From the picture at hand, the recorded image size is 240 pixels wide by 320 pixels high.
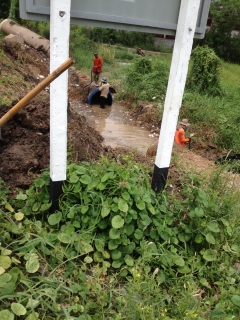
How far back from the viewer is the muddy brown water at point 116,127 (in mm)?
6627

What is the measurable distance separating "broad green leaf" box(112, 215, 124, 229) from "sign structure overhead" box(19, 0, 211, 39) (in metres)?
1.60

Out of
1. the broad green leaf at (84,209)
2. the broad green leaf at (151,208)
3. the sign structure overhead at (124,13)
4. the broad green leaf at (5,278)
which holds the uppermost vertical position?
the sign structure overhead at (124,13)

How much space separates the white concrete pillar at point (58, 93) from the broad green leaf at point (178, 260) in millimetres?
1124

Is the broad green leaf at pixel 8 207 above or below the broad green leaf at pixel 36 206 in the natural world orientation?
above

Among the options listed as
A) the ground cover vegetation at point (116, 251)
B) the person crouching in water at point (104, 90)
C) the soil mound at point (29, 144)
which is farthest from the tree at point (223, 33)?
the ground cover vegetation at point (116, 251)

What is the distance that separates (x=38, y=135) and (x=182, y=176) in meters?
1.87

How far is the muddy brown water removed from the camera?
6.63m

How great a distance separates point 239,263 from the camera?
9.32 ft

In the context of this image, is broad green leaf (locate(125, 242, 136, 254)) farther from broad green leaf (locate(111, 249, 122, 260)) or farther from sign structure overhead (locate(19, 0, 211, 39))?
sign structure overhead (locate(19, 0, 211, 39))

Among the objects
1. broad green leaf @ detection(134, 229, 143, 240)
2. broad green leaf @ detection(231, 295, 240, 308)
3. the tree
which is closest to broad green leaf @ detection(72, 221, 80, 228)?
broad green leaf @ detection(134, 229, 143, 240)

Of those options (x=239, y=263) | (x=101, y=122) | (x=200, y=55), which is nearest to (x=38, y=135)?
(x=239, y=263)

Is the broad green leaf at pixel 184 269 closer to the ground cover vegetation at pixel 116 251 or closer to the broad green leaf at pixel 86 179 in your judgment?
the ground cover vegetation at pixel 116 251

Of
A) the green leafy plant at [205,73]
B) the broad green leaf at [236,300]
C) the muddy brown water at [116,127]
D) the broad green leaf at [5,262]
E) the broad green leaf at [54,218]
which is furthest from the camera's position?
the green leafy plant at [205,73]

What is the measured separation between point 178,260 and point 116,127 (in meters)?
5.56
